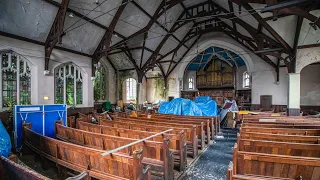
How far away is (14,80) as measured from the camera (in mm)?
6465

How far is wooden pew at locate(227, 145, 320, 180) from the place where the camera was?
1.64m

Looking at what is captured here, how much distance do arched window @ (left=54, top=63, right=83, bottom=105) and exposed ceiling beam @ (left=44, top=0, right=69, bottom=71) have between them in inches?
37.9

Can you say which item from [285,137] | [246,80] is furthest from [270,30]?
[246,80]

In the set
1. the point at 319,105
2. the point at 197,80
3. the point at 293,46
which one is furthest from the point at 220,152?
the point at 197,80

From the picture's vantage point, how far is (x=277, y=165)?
1.81m

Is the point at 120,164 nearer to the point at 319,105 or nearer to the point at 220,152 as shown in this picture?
the point at 220,152

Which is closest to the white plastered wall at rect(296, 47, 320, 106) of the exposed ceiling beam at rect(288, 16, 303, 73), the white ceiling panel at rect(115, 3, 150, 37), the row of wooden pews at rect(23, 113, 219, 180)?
the exposed ceiling beam at rect(288, 16, 303, 73)

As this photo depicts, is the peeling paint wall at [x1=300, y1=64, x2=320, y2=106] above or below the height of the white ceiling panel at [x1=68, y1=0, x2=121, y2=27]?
below

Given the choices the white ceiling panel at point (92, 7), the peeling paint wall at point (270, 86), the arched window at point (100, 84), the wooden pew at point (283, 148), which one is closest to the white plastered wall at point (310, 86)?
the peeling paint wall at point (270, 86)

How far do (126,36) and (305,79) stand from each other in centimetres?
1170

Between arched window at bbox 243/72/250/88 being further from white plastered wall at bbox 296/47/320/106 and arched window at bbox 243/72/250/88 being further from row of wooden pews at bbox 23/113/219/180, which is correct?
row of wooden pews at bbox 23/113/219/180

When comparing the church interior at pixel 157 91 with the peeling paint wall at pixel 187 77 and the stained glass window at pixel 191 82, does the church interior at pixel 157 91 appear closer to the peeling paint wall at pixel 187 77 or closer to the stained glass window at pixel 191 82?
the peeling paint wall at pixel 187 77

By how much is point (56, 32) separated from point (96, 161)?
21.0 ft

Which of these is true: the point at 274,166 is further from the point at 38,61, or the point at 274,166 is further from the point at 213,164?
the point at 38,61
